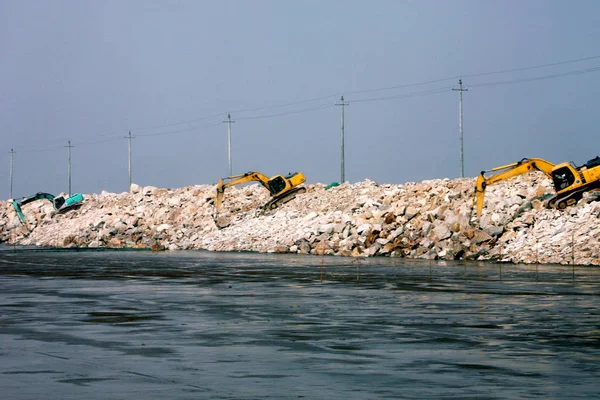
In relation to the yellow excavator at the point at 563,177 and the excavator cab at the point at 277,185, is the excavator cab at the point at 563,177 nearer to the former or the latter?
the yellow excavator at the point at 563,177

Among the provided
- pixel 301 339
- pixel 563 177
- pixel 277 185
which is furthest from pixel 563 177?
pixel 301 339

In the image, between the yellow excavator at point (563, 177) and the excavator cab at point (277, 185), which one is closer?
the yellow excavator at point (563, 177)

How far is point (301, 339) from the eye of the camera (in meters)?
16.9

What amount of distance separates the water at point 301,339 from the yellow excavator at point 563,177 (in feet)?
54.0

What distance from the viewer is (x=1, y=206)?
131 m

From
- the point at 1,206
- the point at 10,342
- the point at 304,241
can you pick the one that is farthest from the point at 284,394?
the point at 1,206

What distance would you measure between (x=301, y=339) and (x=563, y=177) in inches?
1412

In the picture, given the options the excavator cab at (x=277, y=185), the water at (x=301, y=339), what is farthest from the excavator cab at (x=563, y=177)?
the excavator cab at (x=277, y=185)

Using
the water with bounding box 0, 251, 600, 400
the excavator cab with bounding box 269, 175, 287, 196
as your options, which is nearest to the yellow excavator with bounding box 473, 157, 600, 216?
the water with bounding box 0, 251, 600, 400

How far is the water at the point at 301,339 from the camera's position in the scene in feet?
39.1

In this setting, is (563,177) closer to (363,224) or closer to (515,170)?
(515,170)

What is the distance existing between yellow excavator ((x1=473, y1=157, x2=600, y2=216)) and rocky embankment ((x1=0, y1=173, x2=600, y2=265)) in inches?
24.0

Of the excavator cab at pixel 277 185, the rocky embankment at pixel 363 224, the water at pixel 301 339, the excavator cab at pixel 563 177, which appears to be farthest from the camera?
the excavator cab at pixel 277 185

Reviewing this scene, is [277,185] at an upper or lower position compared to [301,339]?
upper
